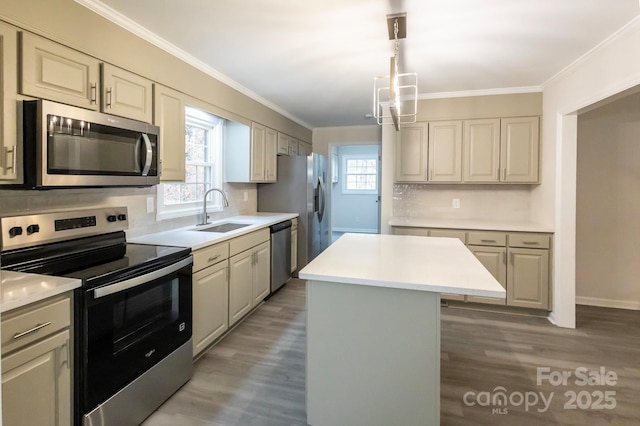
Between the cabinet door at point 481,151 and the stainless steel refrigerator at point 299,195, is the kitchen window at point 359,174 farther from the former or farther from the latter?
the cabinet door at point 481,151

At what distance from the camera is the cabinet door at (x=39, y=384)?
1.25m

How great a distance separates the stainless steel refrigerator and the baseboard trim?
3.19m

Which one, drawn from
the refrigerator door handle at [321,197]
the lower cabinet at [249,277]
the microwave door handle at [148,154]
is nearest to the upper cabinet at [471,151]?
the refrigerator door handle at [321,197]

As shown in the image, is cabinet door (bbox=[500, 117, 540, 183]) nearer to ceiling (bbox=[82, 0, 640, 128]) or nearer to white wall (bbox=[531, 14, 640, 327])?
white wall (bbox=[531, 14, 640, 327])

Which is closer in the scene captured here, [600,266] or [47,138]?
[47,138]

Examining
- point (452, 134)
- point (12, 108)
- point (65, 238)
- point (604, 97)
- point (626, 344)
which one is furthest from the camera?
point (452, 134)

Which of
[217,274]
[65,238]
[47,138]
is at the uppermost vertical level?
[47,138]

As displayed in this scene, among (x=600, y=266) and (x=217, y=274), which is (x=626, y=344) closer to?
(x=600, y=266)

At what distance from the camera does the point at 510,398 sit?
208 centimetres

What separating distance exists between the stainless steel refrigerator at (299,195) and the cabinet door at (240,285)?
4.63 ft

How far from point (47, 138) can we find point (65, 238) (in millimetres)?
526

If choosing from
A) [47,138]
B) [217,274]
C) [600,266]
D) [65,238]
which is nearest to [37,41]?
[47,138]

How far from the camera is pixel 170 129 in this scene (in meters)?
2.56

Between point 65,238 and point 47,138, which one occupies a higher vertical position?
point 47,138
